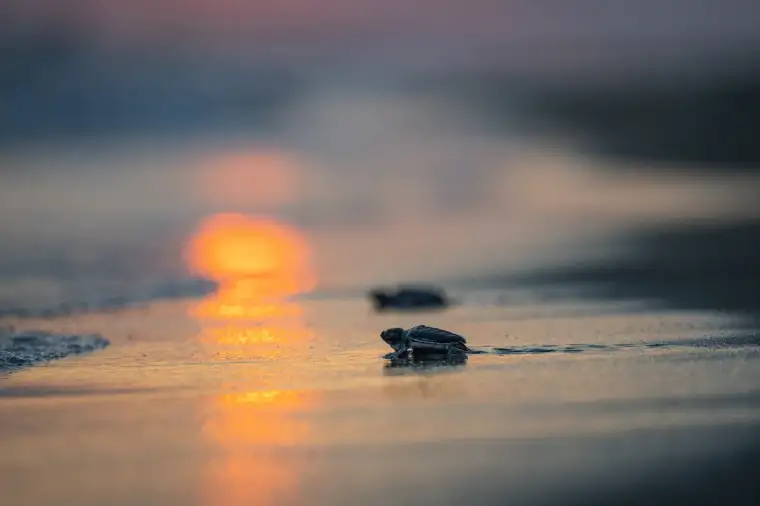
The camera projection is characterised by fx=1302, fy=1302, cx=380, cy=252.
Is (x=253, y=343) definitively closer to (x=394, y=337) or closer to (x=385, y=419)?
(x=394, y=337)

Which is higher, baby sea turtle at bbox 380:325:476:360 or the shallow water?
baby sea turtle at bbox 380:325:476:360

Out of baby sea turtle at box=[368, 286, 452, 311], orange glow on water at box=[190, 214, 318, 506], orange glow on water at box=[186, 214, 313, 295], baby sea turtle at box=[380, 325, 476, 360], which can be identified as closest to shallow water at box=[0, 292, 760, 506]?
orange glow on water at box=[190, 214, 318, 506]

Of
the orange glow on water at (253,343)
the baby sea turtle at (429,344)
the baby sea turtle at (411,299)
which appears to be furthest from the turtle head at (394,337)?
the baby sea turtle at (411,299)

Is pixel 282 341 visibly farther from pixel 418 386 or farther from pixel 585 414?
pixel 585 414

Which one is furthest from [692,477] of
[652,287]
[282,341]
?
[652,287]

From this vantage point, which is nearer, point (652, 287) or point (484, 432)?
point (484, 432)

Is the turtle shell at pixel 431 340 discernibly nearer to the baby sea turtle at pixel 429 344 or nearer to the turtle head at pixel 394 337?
the baby sea turtle at pixel 429 344

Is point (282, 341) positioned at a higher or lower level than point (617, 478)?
higher

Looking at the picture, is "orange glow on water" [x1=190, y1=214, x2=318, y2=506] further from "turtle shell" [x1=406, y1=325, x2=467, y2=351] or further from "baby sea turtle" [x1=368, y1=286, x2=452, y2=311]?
"turtle shell" [x1=406, y1=325, x2=467, y2=351]

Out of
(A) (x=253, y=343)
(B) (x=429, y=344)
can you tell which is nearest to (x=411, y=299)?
(A) (x=253, y=343)
